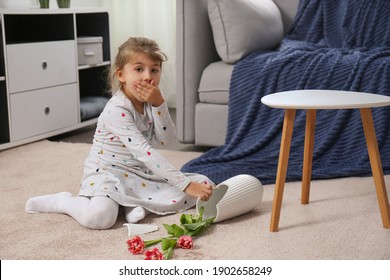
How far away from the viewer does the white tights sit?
1615mm

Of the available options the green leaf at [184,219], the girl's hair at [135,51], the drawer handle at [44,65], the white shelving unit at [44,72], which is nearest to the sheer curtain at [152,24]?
the white shelving unit at [44,72]

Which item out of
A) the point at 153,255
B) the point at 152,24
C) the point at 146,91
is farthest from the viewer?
the point at 152,24

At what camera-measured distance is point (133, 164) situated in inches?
69.8

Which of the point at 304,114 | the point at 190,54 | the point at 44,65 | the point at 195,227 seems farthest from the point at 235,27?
the point at 195,227

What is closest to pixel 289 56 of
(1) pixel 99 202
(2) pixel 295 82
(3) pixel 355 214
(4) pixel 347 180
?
(2) pixel 295 82

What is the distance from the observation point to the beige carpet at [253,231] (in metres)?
1.44

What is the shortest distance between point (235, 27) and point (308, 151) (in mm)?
866

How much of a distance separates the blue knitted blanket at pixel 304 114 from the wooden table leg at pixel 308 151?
0.84 ft

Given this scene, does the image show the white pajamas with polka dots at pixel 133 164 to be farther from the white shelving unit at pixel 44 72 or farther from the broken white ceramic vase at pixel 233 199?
the white shelving unit at pixel 44 72

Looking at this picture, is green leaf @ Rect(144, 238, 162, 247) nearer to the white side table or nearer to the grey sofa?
the white side table

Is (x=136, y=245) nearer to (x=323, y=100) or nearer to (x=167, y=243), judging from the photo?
(x=167, y=243)

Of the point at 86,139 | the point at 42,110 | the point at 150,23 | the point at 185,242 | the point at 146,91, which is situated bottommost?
the point at 86,139

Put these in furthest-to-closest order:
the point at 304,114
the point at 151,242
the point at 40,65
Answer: the point at 40,65 < the point at 304,114 < the point at 151,242

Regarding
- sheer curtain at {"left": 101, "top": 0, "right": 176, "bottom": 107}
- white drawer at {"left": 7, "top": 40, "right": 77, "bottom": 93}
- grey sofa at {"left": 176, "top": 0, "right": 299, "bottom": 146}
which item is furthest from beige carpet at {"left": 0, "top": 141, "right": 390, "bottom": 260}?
sheer curtain at {"left": 101, "top": 0, "right": 176, "bottom": 107}
